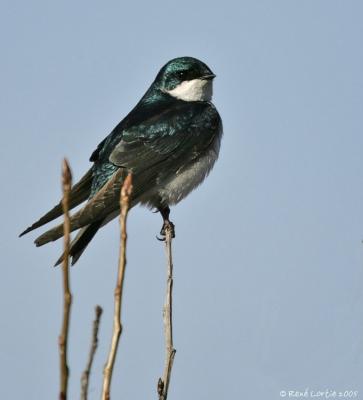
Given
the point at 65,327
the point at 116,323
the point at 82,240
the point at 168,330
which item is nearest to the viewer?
the point at 65,327

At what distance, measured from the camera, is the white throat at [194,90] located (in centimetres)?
703

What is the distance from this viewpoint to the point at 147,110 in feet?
22.4

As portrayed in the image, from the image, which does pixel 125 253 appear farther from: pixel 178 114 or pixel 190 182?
pixel 178 114

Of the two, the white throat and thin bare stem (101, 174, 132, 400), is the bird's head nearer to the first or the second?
the white throat

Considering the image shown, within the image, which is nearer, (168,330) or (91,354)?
(91,354)

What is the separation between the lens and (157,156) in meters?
6.37

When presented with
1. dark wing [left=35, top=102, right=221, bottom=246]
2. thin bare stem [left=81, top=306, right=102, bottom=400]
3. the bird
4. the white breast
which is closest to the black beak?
the bird

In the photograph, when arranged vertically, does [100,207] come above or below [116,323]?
above

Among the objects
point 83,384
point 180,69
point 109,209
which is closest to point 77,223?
point 109,209

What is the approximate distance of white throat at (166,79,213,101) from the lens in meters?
7.03

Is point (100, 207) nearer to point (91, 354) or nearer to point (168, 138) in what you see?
point (168, 138)

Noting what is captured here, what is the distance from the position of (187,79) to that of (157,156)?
3.25 ft

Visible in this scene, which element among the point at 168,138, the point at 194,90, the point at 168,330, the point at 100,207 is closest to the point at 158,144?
the point at 168,138

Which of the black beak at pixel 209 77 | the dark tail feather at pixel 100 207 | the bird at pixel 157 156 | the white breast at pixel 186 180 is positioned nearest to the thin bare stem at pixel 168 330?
the dark tail feather at pixel 100 207
